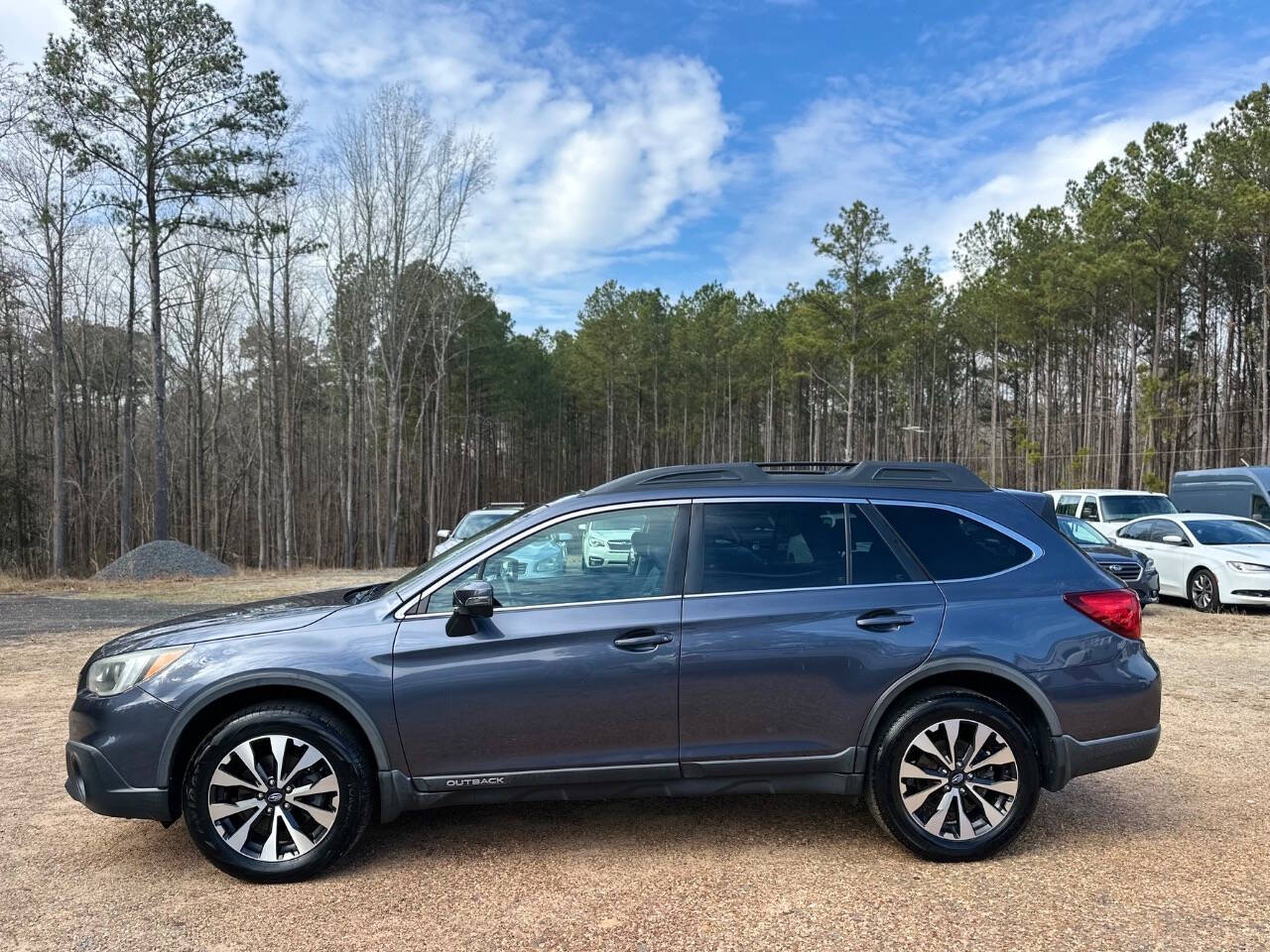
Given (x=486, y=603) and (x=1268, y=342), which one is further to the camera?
(x=1268, y=342)

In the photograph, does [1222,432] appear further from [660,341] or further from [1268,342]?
[660,341]

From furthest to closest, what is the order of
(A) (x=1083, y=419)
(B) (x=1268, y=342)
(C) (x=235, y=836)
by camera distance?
(A) (x=1083, y=419) → (B) (x=1268, y=342) → (C) (x=235, y=836)

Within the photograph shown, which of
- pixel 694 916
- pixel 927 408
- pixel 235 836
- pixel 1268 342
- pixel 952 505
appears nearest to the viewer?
pixel 694 916

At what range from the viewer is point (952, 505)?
3.86 m

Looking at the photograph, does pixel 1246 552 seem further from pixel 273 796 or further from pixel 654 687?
pixel 273 796

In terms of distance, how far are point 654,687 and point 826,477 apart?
4.55 feet

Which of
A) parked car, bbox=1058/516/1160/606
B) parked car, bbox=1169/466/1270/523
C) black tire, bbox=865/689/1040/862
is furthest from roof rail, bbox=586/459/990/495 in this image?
parked car, bbox=1169/466/1270/523

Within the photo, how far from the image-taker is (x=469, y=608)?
3398 mm

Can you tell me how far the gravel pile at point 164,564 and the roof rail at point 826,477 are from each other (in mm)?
20395

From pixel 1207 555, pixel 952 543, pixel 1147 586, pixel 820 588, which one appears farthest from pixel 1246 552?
pixel 820 588

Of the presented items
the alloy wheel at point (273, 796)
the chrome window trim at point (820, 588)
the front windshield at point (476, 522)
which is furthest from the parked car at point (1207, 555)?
the alloy wheel at point (273, 796)

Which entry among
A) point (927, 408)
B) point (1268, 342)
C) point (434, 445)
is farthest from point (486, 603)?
point (927, 408)

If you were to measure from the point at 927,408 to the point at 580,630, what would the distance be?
59.6 meters

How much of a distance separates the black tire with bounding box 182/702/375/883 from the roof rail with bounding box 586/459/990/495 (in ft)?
5.16
